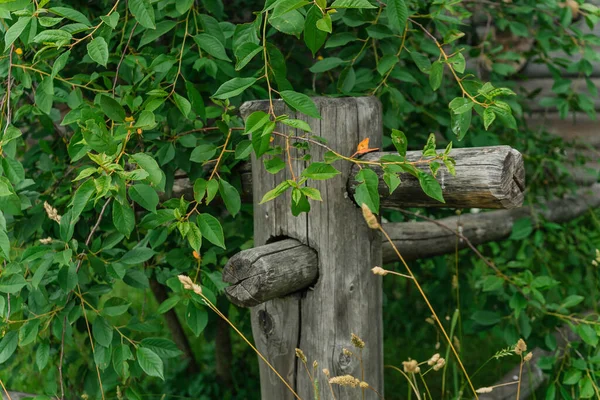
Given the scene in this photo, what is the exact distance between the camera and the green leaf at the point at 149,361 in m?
2.03

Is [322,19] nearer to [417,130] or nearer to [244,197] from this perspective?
[244,197]

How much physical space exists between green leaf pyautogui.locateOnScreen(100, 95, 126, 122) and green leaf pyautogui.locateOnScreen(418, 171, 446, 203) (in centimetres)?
76

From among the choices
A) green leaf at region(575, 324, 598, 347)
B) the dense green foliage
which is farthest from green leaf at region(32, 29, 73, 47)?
green leaf at region(575, 324, 598, 347)

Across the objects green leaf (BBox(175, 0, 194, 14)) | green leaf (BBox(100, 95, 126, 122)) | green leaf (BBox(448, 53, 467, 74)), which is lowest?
green leaf (BBox(100, 95, 126, 122))

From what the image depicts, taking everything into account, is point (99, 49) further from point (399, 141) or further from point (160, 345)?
point (160, 345)

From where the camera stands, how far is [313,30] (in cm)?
171

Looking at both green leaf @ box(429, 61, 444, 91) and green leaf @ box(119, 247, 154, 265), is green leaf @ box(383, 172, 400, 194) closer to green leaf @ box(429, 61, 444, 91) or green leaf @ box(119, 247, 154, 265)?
green leaf @ box(429, 61, 444, 91)

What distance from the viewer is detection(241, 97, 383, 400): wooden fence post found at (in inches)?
82.6

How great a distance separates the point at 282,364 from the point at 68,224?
28.5 inches

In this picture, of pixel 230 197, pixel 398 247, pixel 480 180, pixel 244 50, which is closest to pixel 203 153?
pixel 230 197

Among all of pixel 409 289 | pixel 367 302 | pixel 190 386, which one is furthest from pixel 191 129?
pixel 409 289

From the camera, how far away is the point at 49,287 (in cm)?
233

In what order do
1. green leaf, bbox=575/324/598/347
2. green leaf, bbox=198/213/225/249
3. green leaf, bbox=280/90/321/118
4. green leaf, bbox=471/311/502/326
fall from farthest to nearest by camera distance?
green leaf, bbox=471/311/502/326, green leaf, bbox=575/324/598/347, green leaf, bbox=198/213/225/249, green leaf, bbox=280/90/321/118

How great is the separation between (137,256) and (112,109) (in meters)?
0.42
